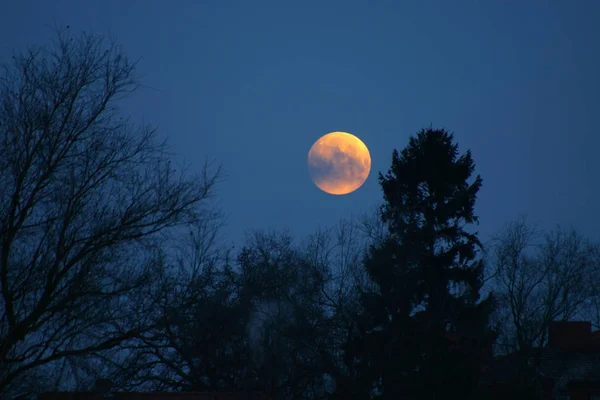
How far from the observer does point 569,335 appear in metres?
42.8

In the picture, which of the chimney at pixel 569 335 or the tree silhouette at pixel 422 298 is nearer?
the tree silhouette at pixel 422 298

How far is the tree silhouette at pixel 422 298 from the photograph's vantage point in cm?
3059

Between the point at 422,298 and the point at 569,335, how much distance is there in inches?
572

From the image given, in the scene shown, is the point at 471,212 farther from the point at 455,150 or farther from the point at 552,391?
the point at 552,391

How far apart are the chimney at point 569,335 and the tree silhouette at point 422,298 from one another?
1024 centimetres

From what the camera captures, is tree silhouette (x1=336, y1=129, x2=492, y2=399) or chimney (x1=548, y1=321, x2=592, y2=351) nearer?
tree silhouette (x1=336, y1=129, x2=492, y2=399)

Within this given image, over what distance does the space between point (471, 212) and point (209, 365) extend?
17.0m

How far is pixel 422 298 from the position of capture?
112 ft

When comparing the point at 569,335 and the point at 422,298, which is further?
the point at 569,335

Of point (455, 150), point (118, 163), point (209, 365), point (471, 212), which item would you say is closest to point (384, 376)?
point (209, 365)

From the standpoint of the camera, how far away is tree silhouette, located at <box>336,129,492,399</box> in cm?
3059

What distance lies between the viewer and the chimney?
42.2 metres

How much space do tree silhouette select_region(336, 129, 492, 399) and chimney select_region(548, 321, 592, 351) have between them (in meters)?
10.2

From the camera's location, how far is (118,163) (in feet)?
38.9
